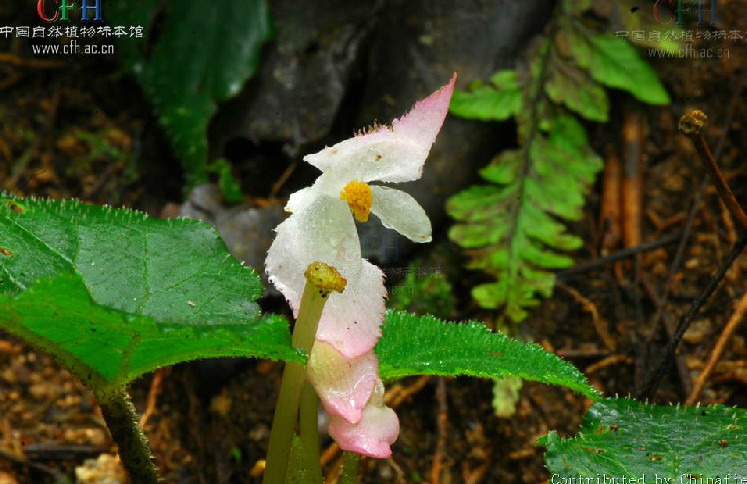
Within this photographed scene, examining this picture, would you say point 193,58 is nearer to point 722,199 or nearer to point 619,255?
point 619,255

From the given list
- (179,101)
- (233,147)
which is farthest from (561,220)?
(179,101)

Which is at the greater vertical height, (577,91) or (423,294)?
(577,91)

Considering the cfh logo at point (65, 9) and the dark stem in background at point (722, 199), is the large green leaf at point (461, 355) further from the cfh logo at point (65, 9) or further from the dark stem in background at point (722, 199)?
the cfh logo at point (65, 9)

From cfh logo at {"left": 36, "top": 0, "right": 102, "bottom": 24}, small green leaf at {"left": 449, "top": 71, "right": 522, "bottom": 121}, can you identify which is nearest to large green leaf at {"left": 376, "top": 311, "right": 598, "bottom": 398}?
small green leaf at {"left": 449, "top": 71, "right": 522, "bottom": 121}

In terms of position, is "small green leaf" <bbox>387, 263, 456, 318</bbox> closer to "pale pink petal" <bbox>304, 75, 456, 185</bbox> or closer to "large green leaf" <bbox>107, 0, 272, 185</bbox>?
"large green leaf" <bbox>107, 0, 272, 185</bbox>

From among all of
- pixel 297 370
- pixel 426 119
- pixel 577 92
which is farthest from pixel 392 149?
pixel 577 92

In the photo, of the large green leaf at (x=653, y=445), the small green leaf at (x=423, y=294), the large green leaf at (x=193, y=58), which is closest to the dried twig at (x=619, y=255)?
the small green leaf at (x=423, y=294)
